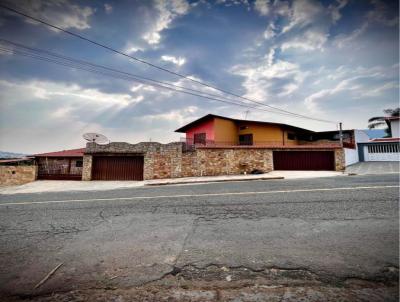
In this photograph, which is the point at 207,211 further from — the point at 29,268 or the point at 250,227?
the point at 29,268

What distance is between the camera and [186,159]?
51.2 ft

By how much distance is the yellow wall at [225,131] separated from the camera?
21.6 meters

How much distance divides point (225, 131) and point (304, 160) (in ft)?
31.4

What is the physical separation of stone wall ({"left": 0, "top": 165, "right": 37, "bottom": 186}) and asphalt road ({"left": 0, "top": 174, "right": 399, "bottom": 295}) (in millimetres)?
14199

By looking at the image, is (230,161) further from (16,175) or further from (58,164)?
(16,175)

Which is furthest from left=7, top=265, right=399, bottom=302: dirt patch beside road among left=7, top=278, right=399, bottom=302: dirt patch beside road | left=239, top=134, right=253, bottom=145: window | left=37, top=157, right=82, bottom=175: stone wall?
left=239, top=134, right=253, bottom=145: window

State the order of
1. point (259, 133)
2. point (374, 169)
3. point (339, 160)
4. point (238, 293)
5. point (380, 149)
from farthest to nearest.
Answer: point (380, 149), point (259, 133), point (339, 160), point (374, 169), point (238, 293)

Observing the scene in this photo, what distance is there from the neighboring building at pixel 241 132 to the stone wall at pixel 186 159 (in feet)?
17.7

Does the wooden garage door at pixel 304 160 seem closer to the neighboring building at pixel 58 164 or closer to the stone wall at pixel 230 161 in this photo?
the stone wall at pixel 230 161

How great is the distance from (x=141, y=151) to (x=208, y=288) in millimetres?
14462

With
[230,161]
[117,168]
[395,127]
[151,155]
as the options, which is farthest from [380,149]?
[117,168]

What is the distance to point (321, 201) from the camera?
5555 mm

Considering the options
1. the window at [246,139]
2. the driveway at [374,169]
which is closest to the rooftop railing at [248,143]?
the window at [246,139]

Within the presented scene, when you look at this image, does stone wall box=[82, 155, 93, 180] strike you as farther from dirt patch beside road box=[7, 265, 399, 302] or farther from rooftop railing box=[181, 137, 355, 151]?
dirt patch beside road box=[7, 265, 399, 302]
